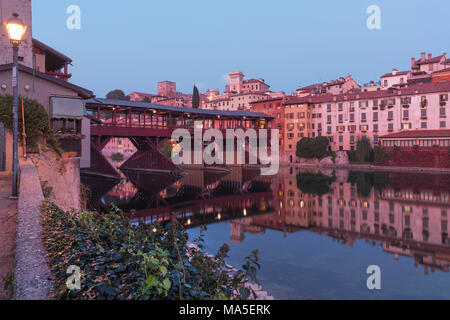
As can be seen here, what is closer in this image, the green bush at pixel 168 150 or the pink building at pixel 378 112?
the pink building at pixel 378 112

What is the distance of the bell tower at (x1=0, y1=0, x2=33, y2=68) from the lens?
22906 mm

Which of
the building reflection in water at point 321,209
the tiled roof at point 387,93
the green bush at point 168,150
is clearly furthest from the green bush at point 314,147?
the green bush at point 168,150

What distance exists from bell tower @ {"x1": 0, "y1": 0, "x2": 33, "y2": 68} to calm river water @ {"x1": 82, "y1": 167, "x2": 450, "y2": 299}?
1163cm

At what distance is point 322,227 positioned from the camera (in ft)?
58.7

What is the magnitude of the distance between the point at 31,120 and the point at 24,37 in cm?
1301

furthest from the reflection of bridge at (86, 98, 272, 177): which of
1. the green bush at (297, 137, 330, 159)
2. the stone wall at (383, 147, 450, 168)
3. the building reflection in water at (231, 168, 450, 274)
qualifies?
the stone wall at (383, 147, 450, 168)

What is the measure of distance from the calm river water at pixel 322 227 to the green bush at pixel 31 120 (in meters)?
7.34

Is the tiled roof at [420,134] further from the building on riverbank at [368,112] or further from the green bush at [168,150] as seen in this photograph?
the green bush at [168,150]

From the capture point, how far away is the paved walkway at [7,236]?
14.7ft

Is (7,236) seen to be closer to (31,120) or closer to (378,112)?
(31,120)

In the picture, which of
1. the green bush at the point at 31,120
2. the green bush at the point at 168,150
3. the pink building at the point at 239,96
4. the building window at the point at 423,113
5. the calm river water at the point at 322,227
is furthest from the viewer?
the pink building at the point at 239,96

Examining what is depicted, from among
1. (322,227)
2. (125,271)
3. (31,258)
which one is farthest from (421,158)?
(31,258)

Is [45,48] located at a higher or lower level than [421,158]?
higher

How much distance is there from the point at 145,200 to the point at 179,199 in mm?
2730
